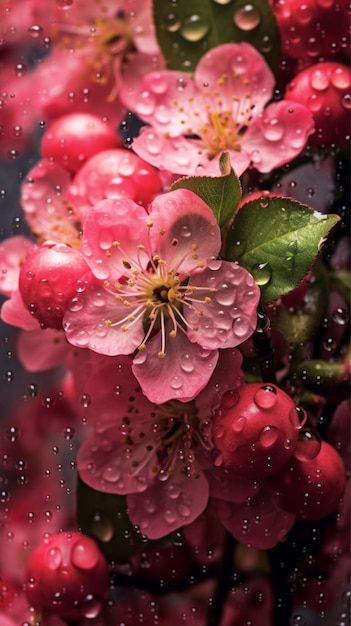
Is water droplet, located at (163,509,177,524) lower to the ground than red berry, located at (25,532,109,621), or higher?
higher

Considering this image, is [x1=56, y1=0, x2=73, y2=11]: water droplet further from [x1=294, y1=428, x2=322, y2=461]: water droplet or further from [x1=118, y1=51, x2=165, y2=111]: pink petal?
[x1=294, y1=428, x2=322, y2=461]: water droplet

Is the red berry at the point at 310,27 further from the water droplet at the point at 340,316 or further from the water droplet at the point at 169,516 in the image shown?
the water droplet at the point at 169,516

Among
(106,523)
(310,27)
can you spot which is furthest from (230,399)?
(310,27)

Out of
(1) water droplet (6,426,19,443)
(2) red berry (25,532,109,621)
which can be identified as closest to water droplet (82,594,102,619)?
(2) red berry (25,532,109,621)

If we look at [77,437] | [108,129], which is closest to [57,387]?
[77,437]

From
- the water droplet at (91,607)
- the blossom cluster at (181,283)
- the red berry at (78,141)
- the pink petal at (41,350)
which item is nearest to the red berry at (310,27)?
the blossom cluster at (181,283)

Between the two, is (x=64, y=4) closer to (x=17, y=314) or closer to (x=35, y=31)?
(x=35, y=31)

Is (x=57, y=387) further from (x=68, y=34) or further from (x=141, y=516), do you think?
(x=68, y=34)
